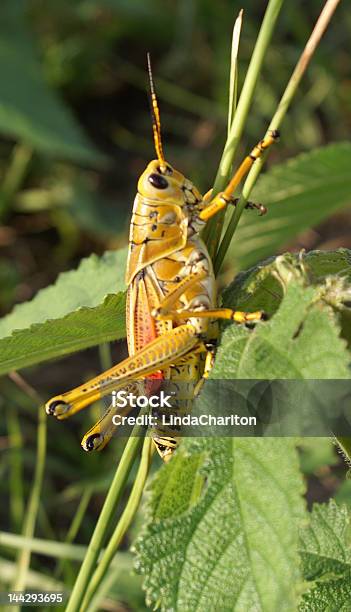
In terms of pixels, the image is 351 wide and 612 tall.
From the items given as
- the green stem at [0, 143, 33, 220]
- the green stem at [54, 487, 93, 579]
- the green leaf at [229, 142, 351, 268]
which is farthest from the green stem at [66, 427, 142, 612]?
the green stem at [0, 143, 33, 220]

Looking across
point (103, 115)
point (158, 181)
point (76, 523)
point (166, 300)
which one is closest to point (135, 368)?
point (166, 300)

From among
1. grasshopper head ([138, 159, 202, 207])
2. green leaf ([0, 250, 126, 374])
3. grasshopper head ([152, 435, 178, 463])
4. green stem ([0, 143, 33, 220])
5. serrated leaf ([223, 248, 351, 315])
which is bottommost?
grasshopper head ([152, 435, 178, 463])

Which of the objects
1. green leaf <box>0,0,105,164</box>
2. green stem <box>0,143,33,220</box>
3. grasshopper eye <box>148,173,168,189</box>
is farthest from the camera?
green stem <box>0,143,33,220</box>

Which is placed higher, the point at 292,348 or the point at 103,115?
the point at 103,115

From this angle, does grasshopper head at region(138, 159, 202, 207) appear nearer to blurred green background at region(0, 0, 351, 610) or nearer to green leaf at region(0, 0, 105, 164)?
blurred green background at region(0, 0, 351, 610)

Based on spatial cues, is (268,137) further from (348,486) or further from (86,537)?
(86,537)

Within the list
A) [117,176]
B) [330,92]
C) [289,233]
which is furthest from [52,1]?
[289,233]

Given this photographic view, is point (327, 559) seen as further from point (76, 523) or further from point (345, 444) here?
point (76, 523)
